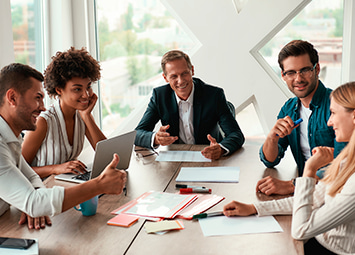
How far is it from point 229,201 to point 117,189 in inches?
18.6

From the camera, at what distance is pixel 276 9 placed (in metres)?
3.88

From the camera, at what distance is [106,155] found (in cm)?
198

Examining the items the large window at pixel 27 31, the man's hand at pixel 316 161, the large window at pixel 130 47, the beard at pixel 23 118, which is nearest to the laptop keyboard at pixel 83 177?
the beard at pixel 23 118

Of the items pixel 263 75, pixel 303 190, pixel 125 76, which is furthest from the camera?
pixel 125 76

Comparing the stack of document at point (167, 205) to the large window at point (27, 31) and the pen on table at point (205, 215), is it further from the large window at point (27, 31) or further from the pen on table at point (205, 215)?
the large window at point (27, 31)

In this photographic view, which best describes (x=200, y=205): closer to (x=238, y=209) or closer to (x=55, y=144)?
(x=238, y=209)

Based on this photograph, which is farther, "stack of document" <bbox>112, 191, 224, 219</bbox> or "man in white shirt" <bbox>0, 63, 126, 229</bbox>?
"stack of document" <bbox>112, 191, 224, 219</bbox>

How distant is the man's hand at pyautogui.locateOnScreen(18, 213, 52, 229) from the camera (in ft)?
4.92

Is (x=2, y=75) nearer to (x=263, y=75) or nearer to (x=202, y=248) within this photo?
(x=202, y=248)

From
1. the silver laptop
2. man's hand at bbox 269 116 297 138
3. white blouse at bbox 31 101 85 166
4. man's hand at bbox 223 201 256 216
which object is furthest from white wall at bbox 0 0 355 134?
man's hand at bbox 223 201 256 216

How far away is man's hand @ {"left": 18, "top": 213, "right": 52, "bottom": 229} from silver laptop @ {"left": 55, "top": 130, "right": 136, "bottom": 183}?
0.39 meters

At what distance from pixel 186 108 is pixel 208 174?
0.96 meters

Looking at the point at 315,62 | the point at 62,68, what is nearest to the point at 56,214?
the point at 62,68

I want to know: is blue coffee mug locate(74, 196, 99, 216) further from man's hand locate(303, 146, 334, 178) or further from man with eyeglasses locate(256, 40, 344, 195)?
man with eyeglasses locate(256, 40, 344, 195)
